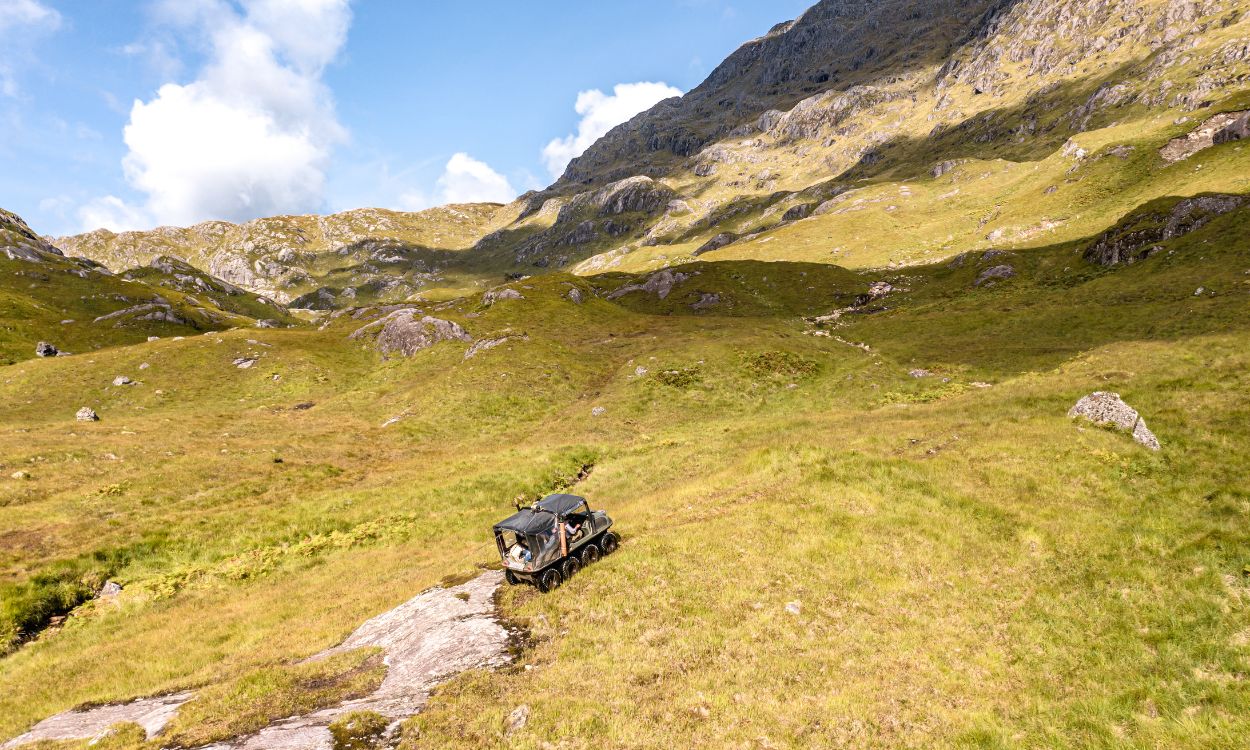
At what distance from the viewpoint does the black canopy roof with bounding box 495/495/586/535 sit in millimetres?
17500

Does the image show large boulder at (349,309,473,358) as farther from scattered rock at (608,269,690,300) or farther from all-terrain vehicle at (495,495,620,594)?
all-terrain vehicle at (495,495,620,594)

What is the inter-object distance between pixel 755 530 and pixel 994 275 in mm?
77922

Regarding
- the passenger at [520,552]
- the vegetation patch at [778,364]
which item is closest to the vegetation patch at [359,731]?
the passenger at [520,552]

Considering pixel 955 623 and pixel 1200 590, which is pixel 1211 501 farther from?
pixel 955 623

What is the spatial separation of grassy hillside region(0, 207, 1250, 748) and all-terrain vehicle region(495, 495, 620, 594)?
914 mm

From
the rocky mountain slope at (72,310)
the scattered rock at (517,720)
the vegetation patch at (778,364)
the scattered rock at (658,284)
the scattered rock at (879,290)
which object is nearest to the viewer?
the scattered rock at (517,720)

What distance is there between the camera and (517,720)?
1077 cm

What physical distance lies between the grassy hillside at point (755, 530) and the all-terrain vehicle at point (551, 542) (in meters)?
0.91

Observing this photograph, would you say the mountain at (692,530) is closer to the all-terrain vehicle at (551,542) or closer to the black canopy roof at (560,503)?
the all-terrain vehicle at (551,542)

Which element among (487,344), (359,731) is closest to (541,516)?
(359,731)

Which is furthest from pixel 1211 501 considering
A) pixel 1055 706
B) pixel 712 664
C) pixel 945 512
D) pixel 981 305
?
pixel 981 305

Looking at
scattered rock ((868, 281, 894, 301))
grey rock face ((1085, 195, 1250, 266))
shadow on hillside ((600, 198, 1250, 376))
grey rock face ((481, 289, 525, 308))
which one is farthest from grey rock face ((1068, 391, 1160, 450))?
grey rock face ((481, 289, 525, 308))

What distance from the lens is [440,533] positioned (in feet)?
101

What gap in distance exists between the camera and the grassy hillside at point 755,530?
11484 millimetres
